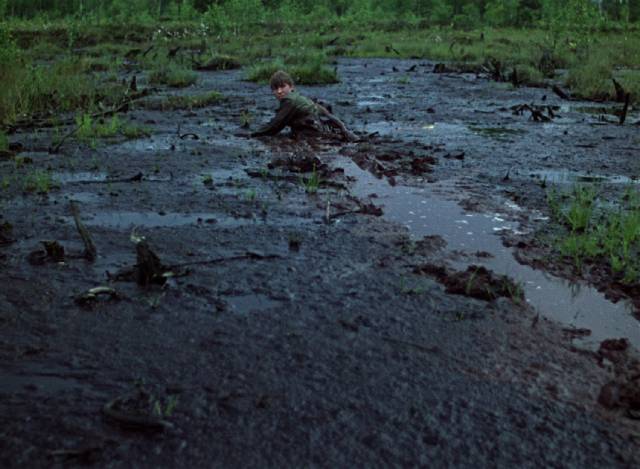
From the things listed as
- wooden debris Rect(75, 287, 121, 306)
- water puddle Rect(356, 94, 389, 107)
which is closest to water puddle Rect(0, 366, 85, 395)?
wooden debris Rect(75, 287, 121, 306)

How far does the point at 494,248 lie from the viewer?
187 inches

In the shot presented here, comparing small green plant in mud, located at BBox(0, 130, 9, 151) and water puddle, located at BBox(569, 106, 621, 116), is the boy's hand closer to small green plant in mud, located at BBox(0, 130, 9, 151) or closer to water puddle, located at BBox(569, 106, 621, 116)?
small green plant in mud, located at BBox(0, 130, 9, 151)

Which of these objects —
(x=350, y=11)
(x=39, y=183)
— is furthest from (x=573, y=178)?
(x=350, y=11)

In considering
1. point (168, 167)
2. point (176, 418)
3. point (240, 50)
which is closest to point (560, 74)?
point (240, 50)

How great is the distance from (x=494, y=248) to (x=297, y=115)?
4.45 m

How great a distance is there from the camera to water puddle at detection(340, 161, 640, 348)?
12.1ft

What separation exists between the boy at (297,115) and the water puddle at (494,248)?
1637 mm

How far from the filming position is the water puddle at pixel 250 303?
3.69 metres

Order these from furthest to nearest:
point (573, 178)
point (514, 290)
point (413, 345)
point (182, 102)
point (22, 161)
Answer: point (182, 102) < point (22, 161) < point (573, 178) < point (514, 290) < point (413, 345)

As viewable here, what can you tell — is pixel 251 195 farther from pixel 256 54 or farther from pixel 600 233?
pixel 256 54

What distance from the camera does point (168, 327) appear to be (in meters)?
3.43

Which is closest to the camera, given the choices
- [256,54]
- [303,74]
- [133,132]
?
[133,132]

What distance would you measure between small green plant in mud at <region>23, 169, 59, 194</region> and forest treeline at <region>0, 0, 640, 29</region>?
20.2m

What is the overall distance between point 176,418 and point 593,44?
25.3 m
